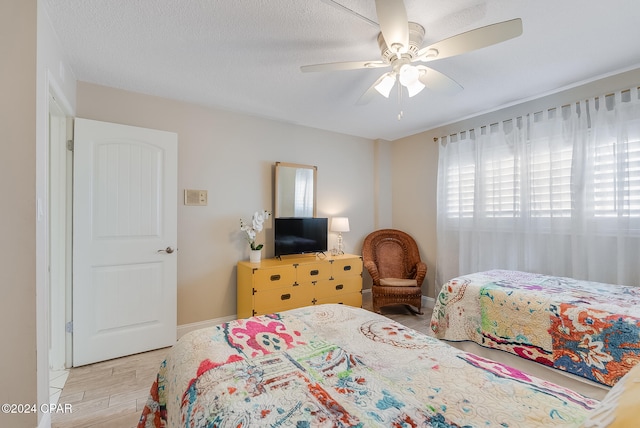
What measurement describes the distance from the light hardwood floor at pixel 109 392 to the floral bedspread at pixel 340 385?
0.73 metres

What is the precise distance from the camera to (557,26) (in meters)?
1.81

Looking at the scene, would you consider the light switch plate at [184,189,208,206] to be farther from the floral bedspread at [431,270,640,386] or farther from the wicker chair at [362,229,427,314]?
the floral bedspread at [431,270,640,386]

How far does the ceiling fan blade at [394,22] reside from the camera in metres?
1.33

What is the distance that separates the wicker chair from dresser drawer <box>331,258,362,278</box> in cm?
19

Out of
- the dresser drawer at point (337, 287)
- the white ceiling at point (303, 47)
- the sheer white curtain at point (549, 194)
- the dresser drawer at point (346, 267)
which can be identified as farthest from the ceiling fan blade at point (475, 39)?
the dresser drawer at point (337, 287)

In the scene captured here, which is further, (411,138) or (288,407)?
(411,138)

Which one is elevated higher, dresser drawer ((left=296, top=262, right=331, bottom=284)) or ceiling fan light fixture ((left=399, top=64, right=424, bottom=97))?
ceiling fan light fixture ((left=399, top=64, right=424, bottom=97))

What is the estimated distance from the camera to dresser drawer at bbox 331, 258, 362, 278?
11.3ft

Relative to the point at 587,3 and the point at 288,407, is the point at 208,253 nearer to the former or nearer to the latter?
the point at 288,407

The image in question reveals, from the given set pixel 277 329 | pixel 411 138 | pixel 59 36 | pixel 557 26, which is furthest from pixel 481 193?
pixel 59 36

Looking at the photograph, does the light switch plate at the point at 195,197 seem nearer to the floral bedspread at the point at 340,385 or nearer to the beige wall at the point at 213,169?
the beige wall at the point at 213,169

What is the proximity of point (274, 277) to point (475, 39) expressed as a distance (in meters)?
2.55

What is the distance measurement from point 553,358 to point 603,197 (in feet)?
5.12

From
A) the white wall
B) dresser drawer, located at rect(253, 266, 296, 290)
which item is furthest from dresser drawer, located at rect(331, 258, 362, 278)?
the white wall
